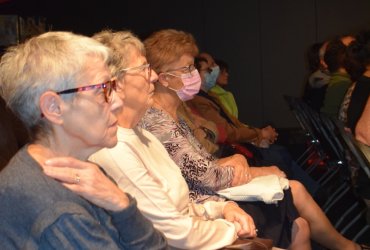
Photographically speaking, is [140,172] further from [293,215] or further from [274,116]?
[274,116]

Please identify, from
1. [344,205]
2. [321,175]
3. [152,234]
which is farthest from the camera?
[321,175]

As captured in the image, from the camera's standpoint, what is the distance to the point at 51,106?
136 centimetres

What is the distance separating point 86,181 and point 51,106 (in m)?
0.19

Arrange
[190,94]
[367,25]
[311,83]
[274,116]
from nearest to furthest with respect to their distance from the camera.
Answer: [190,94], [311,83], [367,25], [274,116]

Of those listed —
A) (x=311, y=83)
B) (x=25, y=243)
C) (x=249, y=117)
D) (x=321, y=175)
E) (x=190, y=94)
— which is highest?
(x=25, y=243)

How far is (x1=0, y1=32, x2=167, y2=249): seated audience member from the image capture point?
125cm

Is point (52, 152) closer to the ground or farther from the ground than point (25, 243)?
farther from the ground

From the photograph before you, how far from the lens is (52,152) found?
1396mm

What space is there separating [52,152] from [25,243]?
9.4 inches

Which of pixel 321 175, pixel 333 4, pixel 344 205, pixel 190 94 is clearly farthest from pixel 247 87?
pixel 190 94

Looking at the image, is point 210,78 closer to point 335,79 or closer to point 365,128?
point 335,79

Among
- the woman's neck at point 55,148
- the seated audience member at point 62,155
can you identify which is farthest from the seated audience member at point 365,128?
the woman's neck at point 55,148

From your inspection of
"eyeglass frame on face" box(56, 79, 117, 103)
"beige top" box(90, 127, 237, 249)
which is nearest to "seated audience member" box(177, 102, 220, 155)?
"beige top" box(90, 127, 237, 249)

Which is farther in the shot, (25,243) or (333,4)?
(333,4)
